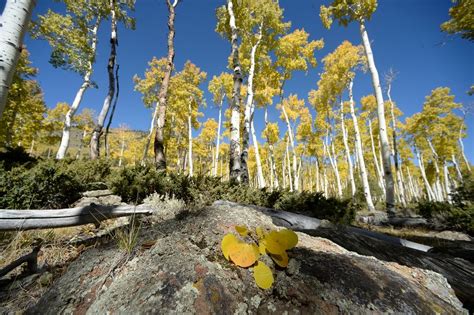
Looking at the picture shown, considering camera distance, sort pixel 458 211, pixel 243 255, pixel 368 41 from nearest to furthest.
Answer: pixel 243 255
pixel 458 211
pixel 368 41

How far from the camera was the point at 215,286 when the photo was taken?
3.69 ft

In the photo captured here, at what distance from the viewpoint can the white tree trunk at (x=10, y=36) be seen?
181cm

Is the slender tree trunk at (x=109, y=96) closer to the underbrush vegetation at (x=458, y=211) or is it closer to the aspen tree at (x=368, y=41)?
the aspen tree at (x=368, y=41)

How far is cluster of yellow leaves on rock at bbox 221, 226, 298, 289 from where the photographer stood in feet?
4.01

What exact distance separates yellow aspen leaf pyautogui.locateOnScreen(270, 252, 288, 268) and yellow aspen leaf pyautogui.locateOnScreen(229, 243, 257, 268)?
0.17 metres

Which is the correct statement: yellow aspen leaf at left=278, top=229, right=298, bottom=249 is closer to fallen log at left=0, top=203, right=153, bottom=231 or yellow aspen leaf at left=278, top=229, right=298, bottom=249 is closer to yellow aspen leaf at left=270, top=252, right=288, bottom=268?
yellow aspen leaf at left=270, top=252, right=288, bottom=268

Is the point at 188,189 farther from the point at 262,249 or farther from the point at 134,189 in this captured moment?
the point at 262,249

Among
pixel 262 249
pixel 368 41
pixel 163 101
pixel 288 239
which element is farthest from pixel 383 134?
pixel 262 249

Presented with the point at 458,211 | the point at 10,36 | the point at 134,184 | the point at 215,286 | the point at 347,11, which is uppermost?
the point at 347,11

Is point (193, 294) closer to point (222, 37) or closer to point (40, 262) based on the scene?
point (40, 262)

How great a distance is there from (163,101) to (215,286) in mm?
7074

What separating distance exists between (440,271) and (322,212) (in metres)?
3.89

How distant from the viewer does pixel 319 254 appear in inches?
62.1

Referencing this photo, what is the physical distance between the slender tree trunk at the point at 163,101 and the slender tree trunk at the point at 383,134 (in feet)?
26.4
